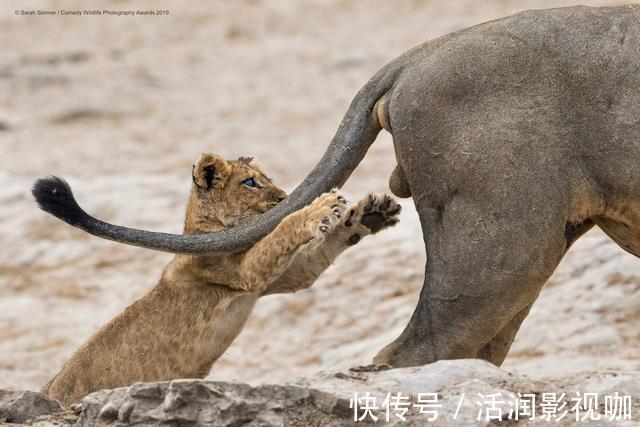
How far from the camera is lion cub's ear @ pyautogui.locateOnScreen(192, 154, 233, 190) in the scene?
18.7ft

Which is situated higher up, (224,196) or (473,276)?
(224,196)

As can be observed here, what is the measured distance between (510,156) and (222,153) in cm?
770

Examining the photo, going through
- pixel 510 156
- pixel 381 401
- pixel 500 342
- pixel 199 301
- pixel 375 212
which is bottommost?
pixel 381 401

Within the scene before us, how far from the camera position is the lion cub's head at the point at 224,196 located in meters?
5.71

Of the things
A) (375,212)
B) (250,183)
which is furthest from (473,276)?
(250,183)

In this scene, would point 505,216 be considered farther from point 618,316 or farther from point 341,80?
point 341,80

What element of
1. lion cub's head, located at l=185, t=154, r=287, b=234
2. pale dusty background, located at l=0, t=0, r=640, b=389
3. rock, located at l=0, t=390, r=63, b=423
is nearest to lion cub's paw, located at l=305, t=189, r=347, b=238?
lion cub's head, located at l=185, t=154, r=287, b=234

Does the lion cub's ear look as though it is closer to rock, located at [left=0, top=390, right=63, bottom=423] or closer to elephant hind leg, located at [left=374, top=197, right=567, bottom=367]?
elephant hind leg, located at [left=374, top=197, right=567, bottom=367]

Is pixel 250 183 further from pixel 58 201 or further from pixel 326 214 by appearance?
pixel 58 201

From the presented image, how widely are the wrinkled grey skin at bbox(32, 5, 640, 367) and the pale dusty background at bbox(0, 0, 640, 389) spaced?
1.98 meters

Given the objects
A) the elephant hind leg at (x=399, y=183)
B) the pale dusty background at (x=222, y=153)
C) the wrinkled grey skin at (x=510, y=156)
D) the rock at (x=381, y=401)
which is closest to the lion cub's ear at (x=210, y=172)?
the elephant hind leg at (x=399, y=183)

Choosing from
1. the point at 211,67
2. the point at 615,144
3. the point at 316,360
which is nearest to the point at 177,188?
the point at 316,360

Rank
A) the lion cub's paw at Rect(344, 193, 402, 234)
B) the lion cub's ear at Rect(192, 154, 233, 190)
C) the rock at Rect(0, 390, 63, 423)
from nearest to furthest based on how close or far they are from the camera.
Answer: the rock at Rect(0, 390, 63, 423)
the lion cub's paw at Rect(344, 193, 402, 234)
the lion cub's ear at Rect(192, 154, 233, 190)

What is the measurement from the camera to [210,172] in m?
5.72
